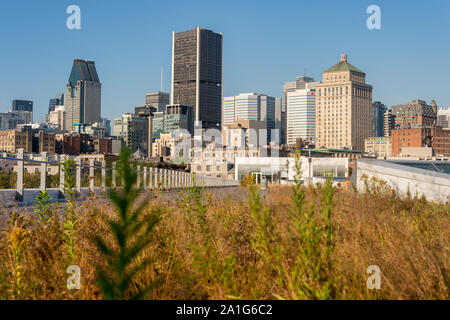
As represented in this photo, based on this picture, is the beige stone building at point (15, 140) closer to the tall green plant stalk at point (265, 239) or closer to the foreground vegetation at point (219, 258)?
the foreground vegetation at point (219, 258)

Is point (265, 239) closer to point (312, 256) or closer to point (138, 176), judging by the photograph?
point (312, 256)

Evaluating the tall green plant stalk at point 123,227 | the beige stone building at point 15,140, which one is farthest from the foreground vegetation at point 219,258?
the beige stone building at point 15,140

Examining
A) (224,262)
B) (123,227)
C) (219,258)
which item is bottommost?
(219,258)

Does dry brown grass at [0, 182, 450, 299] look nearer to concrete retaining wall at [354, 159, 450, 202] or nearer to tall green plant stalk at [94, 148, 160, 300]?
A: tall green plant stalk at [94, 148, 160, 300]

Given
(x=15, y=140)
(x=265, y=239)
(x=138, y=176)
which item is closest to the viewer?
(x=138, y=176)

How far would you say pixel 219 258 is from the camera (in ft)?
15.4

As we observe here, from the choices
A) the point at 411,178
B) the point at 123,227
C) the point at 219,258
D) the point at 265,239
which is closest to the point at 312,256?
the point at 265,239

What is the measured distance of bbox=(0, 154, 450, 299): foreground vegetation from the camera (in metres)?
2.66

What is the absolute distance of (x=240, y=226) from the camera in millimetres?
5867

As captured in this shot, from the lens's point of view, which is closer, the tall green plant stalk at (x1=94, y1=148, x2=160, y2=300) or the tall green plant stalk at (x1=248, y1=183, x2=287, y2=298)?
the tall green plant stalk at (x1=94, y1=148, x2=160, y2=300)

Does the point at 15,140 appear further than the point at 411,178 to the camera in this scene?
Yes

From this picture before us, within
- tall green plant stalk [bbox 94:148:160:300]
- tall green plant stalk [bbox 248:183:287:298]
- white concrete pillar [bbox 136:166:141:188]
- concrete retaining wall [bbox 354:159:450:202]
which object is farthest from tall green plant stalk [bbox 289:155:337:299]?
concrete retaining wall [bbox 354:159:450:202]
